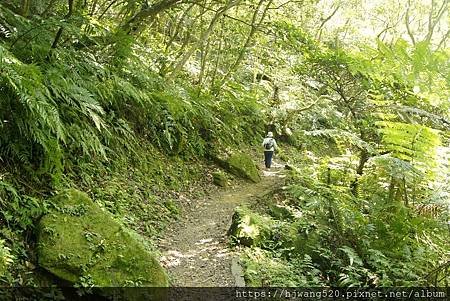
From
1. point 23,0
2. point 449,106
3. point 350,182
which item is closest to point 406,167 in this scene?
point 449,106

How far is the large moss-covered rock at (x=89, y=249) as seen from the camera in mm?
4250

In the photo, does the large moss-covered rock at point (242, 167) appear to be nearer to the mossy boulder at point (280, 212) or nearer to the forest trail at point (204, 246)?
the forest trail at point (204, 246)

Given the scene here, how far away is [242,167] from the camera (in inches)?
456

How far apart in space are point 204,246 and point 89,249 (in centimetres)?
249

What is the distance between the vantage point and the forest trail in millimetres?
5578

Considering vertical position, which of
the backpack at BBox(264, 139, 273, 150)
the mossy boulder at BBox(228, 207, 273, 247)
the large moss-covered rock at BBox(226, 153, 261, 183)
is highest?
the backpack at BBox(264, 139, 273, 150)

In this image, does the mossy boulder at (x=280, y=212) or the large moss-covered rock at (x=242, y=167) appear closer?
the mossy boulder at (x=280, y=212)

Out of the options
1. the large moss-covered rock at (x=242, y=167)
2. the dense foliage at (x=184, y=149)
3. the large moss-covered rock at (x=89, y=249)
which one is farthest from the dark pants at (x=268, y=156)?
the large moss-covered rock at (x=89, y=249)

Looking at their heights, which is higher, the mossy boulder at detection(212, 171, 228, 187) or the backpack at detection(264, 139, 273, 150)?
the backpack at detection(264, 139, 273, 150)

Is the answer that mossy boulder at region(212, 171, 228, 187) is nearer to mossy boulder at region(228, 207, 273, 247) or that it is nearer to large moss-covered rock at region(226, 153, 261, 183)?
large moss-covered rock at region(226, 153, 261, 183)

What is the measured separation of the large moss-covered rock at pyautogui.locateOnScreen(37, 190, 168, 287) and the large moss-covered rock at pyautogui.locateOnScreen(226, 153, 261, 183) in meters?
6.56

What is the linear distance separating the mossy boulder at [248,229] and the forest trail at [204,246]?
0.23 meters

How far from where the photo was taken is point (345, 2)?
21.6 meters

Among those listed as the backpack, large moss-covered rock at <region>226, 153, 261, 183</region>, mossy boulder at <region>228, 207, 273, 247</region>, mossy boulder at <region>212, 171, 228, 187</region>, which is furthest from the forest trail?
the backpack
